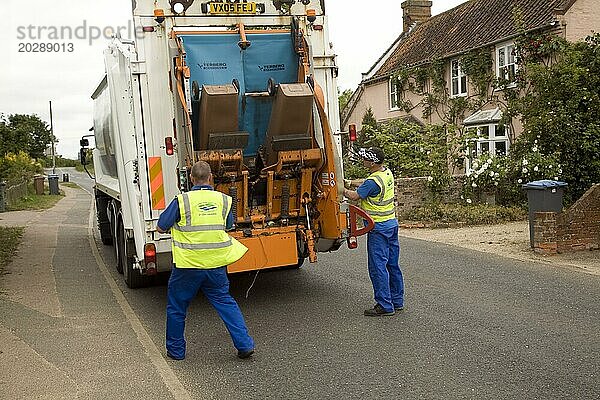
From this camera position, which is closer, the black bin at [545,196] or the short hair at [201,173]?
the short hair at [201,173]

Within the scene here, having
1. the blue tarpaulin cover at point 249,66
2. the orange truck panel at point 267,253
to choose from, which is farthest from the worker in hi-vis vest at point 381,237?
the blue tarpaulin cover at point 249,66

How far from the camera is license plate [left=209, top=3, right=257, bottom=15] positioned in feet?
26.4

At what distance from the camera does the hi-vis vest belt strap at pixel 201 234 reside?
623cm

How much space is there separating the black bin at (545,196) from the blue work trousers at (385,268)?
446 centimetres

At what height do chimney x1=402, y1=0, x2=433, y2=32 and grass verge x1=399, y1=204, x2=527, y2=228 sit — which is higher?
chimney x1=402, y1=0, x2=433, y2=32

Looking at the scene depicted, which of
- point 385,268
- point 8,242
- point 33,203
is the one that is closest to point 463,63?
point 33,203

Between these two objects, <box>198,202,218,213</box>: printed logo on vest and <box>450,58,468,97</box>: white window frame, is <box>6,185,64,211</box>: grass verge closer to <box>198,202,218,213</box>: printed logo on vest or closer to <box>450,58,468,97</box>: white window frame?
<box>450,58,468,97</box>: white window frame

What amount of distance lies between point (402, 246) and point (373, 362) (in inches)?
278

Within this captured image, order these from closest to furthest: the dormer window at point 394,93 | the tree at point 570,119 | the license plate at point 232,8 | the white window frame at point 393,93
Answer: the license plate at point 232,8 < the tree at point 570,119 < the dormer window at point 394,93 < the white window frame at point 393,93

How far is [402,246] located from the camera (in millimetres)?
13047

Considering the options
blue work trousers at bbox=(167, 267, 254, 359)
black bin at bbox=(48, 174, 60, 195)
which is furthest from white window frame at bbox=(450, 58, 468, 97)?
blue work trousers at bbox=(167, 267, 254, 359)

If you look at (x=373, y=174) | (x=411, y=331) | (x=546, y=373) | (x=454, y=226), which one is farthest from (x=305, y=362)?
(x=454, y=226)

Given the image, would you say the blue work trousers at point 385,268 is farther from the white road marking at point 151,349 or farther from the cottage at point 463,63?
the cottage at point 463,63

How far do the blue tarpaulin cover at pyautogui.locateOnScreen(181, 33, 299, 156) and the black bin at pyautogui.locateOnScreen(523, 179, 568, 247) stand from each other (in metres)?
5.02
